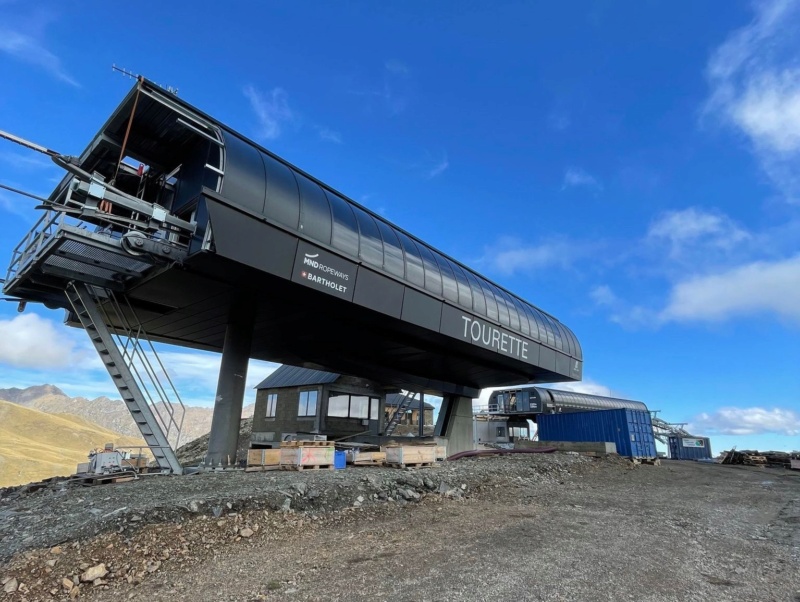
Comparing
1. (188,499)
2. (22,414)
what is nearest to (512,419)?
(188,499)

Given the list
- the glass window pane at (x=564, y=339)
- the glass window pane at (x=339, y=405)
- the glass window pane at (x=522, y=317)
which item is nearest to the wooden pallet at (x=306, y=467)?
the glass window pane at (x=522, y=317)

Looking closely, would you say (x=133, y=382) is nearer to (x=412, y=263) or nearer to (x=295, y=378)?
(x=412, y=263)

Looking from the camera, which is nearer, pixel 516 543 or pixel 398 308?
pixel 516 543

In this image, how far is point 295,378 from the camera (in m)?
37.6

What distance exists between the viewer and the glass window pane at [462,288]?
21.0 m

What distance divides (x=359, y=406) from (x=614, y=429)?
19551 mm

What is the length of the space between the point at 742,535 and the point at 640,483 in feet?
33.5

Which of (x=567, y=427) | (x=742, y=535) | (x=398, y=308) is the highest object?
(x=398, y=308)

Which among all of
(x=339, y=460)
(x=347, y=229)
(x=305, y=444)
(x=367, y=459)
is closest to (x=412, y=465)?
(x=367, y=459)

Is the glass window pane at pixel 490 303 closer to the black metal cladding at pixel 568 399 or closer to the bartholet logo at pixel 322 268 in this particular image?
the bartholet logo at pixel 322 268

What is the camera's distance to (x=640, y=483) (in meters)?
18.8

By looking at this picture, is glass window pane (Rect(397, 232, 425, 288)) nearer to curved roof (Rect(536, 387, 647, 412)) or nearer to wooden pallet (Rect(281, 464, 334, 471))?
wooden pallet (Rect(281, 464, 334, 471))

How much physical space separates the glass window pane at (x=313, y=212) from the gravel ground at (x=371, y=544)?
25.3 feet

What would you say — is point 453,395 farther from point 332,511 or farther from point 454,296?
point 332,511
